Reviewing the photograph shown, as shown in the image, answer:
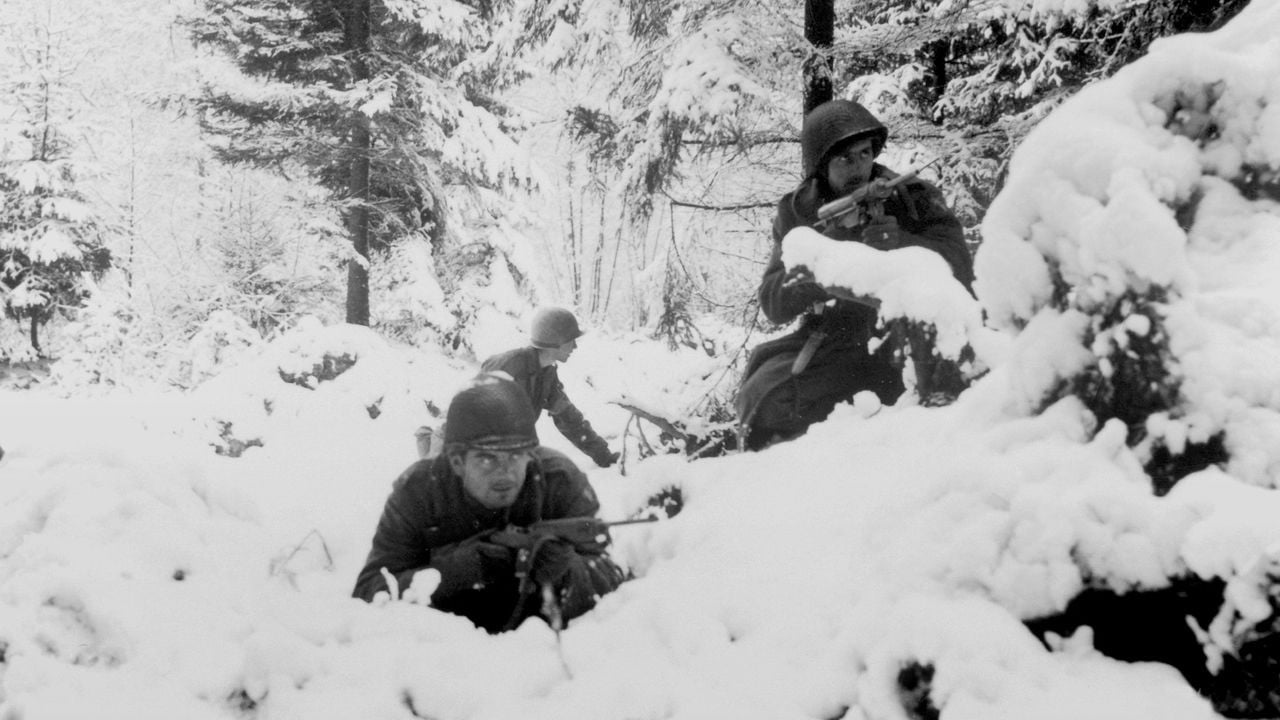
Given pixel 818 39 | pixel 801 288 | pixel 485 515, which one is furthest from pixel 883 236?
pixel 818 39

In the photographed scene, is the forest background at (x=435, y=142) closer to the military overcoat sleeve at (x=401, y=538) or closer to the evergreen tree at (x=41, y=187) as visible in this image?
the evergreen tree at (x=41, y=187)

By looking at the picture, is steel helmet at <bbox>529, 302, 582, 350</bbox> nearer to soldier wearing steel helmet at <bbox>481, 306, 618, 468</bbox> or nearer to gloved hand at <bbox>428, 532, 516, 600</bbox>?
soldier wearing steel helmet at <bbox>481, 306, 618, 468</bbox>

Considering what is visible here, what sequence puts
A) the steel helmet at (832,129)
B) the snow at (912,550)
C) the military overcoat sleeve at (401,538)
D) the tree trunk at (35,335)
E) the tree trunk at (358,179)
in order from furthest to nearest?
1. the tree trunk at (35,335)
2. the tree trunk at (358,179)
3. the steel helmet at (832,129)
4. the military overcoat sleeve at (401,538)
5. the snow at (912,550)

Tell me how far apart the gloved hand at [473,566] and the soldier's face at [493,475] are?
254mm

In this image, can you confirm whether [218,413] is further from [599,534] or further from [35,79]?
[35,79]

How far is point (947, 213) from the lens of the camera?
3.00 m

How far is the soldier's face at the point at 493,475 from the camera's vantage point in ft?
8.84

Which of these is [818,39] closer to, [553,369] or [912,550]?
[553,369]

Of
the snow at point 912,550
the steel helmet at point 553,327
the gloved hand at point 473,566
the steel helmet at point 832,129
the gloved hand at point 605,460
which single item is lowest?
the gloved hand at point 605,460

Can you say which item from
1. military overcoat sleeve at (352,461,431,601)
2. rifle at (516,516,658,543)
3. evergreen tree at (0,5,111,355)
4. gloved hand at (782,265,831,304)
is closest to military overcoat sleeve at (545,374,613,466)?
military overcoat sleeve at (352,461,431,601)

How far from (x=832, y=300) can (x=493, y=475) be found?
1.49 meters

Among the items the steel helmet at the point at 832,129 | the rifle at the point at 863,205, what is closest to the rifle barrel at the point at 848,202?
the rifle at the point at 863,205

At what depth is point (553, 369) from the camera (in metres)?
5.95

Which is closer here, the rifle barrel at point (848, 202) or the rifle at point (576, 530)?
the rifle at point (576, 530)
